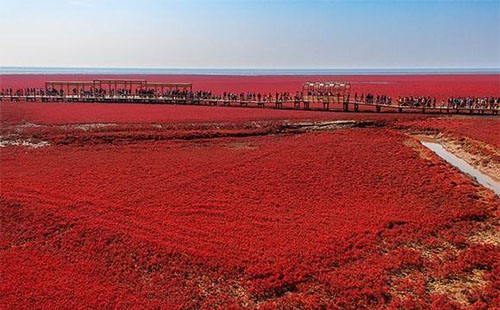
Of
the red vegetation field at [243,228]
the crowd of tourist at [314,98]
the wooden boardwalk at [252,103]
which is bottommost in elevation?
the red vegetation field at [243,228]

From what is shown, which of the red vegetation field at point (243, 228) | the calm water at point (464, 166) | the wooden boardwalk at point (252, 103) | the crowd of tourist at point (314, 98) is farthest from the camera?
the wooden boardwalk at point (252, 103)

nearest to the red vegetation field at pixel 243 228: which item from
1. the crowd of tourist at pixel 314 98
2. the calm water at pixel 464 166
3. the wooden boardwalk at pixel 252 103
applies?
the calm water at pixel 464 166

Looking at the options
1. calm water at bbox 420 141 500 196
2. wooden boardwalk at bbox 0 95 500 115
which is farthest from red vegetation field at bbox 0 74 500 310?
wooden boardwalk at bbox 0 95 500 115

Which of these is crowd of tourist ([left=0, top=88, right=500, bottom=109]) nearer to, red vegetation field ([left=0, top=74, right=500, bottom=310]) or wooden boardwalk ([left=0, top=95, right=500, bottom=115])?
wooden boardwalk ([left=0, top=95, right=500, bottom=115])

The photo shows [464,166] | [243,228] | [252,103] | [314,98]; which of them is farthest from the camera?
[252,103]

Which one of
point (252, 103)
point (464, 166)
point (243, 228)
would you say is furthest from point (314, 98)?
point (243, 228)

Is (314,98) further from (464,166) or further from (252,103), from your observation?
(464,166)

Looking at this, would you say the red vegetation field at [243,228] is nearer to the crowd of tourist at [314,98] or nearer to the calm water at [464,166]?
the calm water at [464,166]

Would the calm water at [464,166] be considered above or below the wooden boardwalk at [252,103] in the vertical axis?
below

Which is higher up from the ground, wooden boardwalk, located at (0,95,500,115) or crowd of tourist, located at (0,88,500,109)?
crowd of tourist, located at (0,88,500,109)
